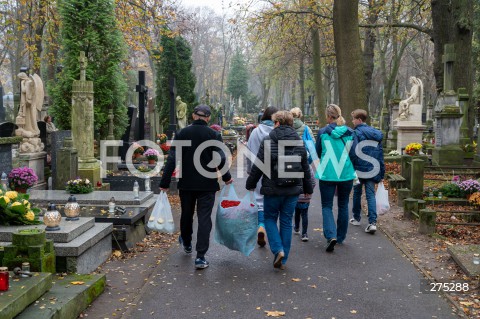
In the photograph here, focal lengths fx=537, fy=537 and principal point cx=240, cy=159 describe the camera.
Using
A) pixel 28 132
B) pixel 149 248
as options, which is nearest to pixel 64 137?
pixel 28 132

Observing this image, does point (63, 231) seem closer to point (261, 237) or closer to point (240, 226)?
point (240, 226)

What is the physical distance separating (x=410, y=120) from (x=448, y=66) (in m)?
6.26

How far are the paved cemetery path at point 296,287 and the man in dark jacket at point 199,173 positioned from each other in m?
0.49

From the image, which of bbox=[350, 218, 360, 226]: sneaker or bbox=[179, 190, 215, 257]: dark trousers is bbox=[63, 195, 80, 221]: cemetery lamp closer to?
bbox=[179, 190, 215, 257]: dark trousers

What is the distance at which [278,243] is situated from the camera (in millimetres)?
6387

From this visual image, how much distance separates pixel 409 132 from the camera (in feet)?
73.1

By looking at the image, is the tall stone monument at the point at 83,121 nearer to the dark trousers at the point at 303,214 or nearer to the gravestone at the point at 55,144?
the gravestone at the point at 55,144

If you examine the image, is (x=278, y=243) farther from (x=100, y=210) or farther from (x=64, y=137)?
(x=64, y=137)

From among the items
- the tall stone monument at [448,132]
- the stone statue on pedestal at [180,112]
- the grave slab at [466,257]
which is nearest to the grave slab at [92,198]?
the grave slab at [466,257]

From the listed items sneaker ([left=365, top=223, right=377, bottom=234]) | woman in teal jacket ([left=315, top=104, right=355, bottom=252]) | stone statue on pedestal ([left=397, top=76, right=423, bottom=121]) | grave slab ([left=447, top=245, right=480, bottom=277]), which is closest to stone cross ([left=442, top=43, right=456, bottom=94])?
stone statue on pedestal ([left=397, top=76, right=423, bottom=121])

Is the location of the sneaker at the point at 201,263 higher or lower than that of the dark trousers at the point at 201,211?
lower

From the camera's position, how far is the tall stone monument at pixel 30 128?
11.3 m

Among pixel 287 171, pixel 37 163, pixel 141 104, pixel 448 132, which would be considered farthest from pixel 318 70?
pixel 287 171

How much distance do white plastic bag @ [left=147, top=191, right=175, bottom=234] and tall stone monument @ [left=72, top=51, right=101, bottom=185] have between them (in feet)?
17.1
